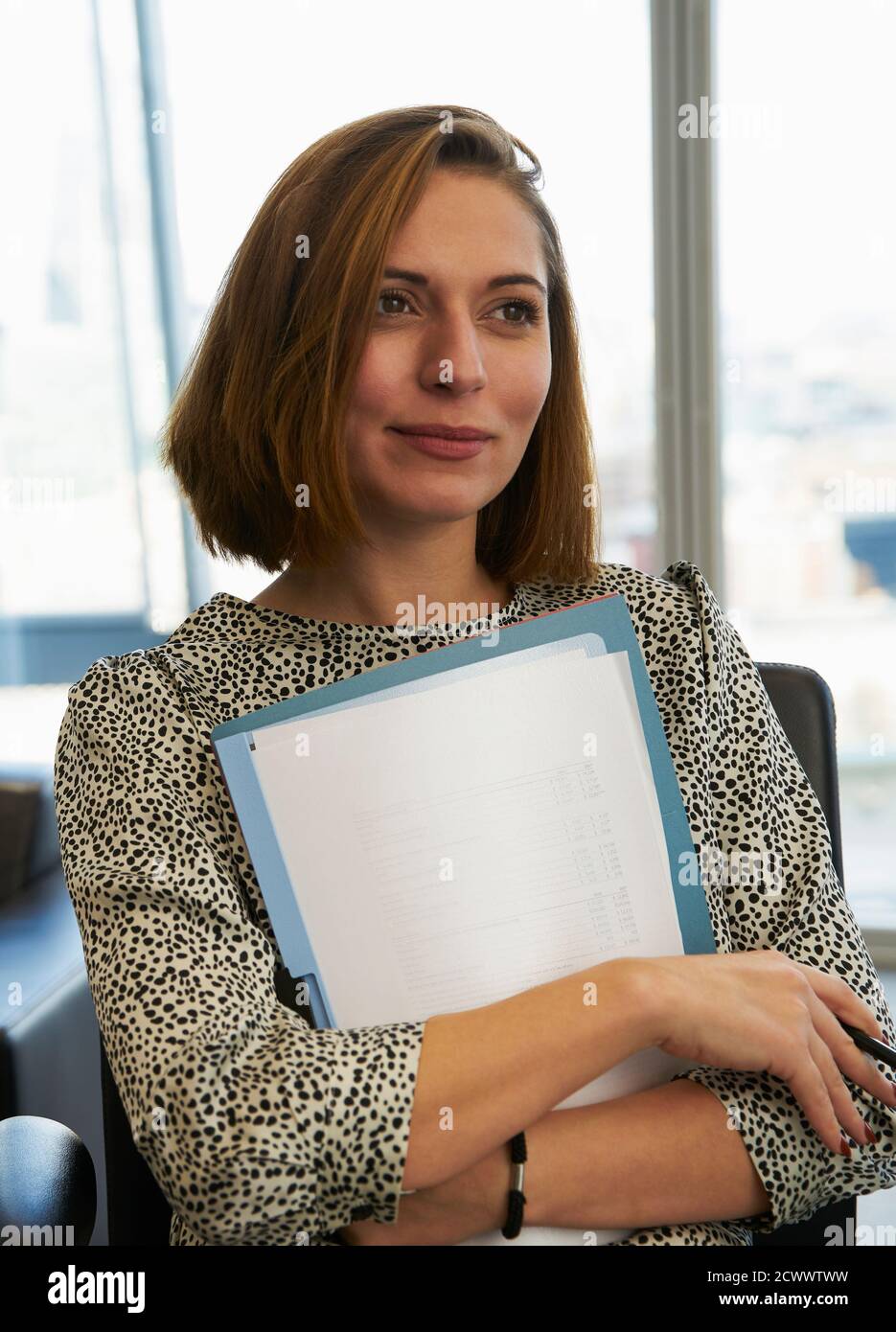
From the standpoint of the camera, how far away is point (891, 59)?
2879 millimetres

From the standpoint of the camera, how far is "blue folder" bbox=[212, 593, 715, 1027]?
98 centimetres

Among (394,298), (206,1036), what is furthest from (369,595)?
(206,1036)

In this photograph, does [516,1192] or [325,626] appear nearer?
[516,1192]

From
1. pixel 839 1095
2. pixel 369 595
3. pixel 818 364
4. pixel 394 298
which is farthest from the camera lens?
pixel 818 364

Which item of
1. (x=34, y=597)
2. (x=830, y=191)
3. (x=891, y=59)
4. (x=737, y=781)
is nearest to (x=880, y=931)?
(x=830, y=191)

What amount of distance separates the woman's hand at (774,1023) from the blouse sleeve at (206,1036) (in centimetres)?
19

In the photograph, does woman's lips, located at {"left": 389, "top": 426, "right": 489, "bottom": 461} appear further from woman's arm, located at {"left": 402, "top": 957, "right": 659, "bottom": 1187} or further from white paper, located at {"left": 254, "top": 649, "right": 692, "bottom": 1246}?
woman's arm, located at {"left": 402, "top": 957, "right": 659, "bottom": 1187}

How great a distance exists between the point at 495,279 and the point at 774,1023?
2.20ft

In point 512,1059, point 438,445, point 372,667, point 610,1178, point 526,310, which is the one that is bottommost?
point 610,1178

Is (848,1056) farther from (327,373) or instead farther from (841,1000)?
(327,373)

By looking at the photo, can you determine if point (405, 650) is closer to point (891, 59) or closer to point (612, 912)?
point (612, 912)

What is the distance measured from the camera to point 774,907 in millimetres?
1078

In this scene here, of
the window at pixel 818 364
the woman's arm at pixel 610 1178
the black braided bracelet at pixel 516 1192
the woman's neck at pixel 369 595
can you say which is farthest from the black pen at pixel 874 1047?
the window at pixel 818 364
